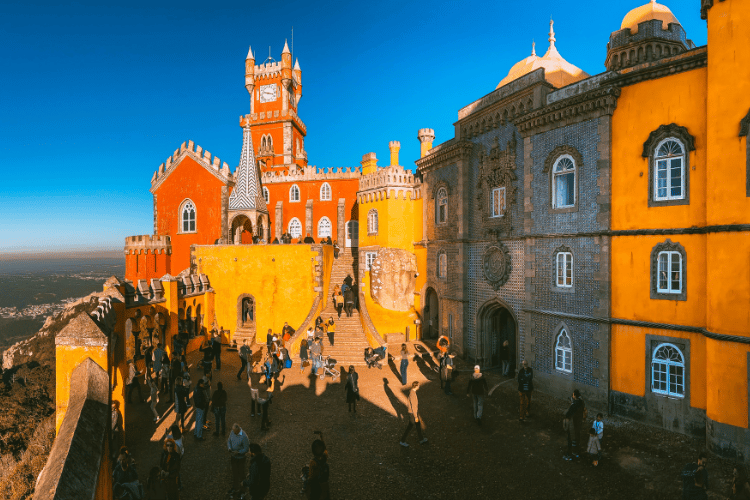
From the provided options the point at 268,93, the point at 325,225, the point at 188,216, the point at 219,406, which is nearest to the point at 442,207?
the point at 219,406

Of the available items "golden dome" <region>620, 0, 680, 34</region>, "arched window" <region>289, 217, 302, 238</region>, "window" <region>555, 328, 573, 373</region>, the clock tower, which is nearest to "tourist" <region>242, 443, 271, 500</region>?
"window" <region>555, 328, 573, 373</region>

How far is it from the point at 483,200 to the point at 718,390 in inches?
415

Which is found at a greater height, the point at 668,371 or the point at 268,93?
the point at 268,93

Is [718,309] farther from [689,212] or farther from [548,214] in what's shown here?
[548,214]

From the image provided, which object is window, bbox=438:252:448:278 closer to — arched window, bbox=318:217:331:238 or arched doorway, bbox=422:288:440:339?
arched doorway, bbox=422:288:440:339

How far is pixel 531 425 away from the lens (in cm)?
1154

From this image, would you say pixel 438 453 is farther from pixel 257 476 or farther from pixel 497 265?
pixel 497 265

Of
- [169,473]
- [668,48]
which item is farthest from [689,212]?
A: [169,473]

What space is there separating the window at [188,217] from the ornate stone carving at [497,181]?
2158 cm

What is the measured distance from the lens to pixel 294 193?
1337 inches

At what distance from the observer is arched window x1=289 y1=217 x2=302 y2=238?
33.8 meters

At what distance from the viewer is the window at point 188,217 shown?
2864cm

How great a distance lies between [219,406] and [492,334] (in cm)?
1232

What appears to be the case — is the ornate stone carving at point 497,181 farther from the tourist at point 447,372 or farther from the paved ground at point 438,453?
the paved ground at point 438,453
